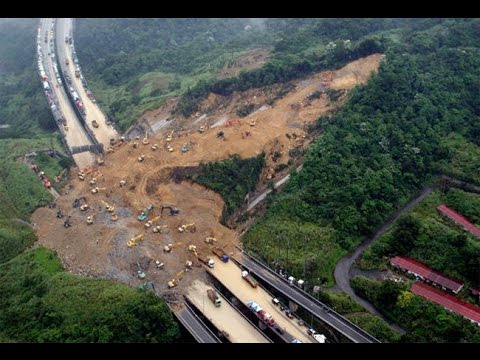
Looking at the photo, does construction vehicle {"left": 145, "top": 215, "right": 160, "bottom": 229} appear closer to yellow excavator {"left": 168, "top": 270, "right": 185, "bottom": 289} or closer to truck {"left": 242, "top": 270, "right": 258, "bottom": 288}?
yellow excavator {"left": 168, "top": 270, "right": 185, "bottom": 289}

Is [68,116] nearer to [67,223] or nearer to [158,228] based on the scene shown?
[67,223]

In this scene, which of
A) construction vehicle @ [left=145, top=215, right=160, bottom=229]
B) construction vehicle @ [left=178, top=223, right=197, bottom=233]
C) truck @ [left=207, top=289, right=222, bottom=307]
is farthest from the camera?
construction vehicle @ [left=145, top=215, right=160, bottom=229]

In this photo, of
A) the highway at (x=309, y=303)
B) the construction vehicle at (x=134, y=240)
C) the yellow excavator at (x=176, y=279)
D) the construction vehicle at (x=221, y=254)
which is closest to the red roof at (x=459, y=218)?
the highway at (x=309, y=303)

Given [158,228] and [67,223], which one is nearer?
[158,228]

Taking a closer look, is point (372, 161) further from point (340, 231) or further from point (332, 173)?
point (340, 231)

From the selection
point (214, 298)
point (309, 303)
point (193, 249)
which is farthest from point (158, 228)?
point (309, 303)

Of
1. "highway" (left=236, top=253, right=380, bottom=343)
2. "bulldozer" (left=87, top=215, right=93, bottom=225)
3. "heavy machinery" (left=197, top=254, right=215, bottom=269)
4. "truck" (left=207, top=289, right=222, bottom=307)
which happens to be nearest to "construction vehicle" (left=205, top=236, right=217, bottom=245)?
"heavy machinery" (left=197, top=254, right=215, bottom=269)
